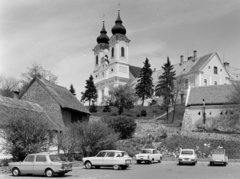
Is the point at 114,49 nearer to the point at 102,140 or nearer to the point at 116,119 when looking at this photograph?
the point at 116,119

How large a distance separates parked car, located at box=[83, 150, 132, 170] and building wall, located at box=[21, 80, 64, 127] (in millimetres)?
12231

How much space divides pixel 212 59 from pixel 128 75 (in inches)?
1027

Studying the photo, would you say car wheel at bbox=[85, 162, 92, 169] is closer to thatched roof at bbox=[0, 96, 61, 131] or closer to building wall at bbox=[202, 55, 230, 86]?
thatched roof at bbox=[0, 96, 61, 131]

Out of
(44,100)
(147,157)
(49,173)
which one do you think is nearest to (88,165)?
(49,173)

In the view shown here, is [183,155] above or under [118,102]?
under

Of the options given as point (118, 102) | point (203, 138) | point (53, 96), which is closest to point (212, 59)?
point (118, 102)

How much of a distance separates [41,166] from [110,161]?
5.79 m

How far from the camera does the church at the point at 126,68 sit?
74.1m

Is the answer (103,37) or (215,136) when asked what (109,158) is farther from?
(103,37)

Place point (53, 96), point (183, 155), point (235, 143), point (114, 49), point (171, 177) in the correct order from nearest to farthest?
point (171, 177) < point (183, 155) < point (53, 96) < point (235, 143) < point (114, 49)

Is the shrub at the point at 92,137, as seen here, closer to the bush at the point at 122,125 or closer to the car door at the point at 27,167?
the car door at the point at 27,167

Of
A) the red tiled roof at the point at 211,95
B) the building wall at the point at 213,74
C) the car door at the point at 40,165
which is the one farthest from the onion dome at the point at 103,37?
the car door at the point at 40,165

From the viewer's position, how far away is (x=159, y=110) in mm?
68938

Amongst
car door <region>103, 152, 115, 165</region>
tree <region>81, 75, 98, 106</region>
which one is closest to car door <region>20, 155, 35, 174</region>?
car door <region>103, 152, 115, 165</region>
